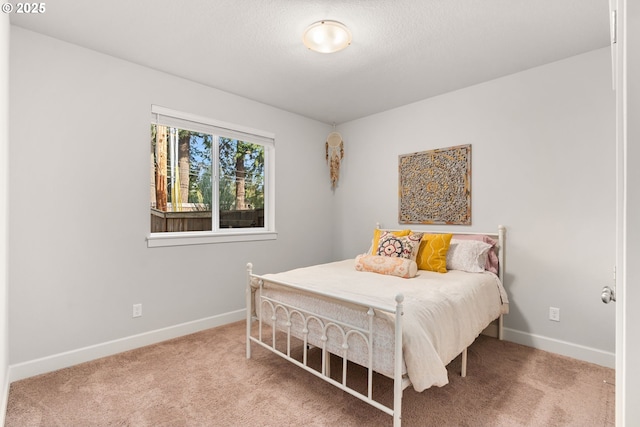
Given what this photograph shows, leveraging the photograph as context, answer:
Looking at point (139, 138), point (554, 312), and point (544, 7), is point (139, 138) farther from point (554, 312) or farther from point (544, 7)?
point (554, 312)

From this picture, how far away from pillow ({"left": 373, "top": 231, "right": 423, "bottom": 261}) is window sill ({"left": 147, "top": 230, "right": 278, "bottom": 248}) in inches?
55.5

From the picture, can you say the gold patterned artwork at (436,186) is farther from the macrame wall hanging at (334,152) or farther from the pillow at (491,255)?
the macrame wall hanging at (334,152)

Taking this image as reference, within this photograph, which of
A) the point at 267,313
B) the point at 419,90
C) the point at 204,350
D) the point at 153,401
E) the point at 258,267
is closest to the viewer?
the point at 153,401

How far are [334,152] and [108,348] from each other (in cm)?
321

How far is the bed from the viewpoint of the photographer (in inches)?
61.4

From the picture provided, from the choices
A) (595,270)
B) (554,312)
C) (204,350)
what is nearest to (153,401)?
(204,350)

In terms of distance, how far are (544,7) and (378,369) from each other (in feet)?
7.78

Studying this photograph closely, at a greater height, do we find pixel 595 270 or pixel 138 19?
pixel 138 19

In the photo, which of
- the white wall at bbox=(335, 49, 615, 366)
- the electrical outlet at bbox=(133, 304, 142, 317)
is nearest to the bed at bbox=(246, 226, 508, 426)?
the white wall at bbox=(335, 49, 615, 366)

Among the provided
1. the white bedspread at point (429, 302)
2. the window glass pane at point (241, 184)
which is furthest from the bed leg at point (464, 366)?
the window glass pane at point (241, 184)

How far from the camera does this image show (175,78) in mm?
2939

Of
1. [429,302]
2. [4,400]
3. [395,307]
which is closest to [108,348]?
[4,400]

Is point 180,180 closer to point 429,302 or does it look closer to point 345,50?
point 345,50

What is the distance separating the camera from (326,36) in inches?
84.3
